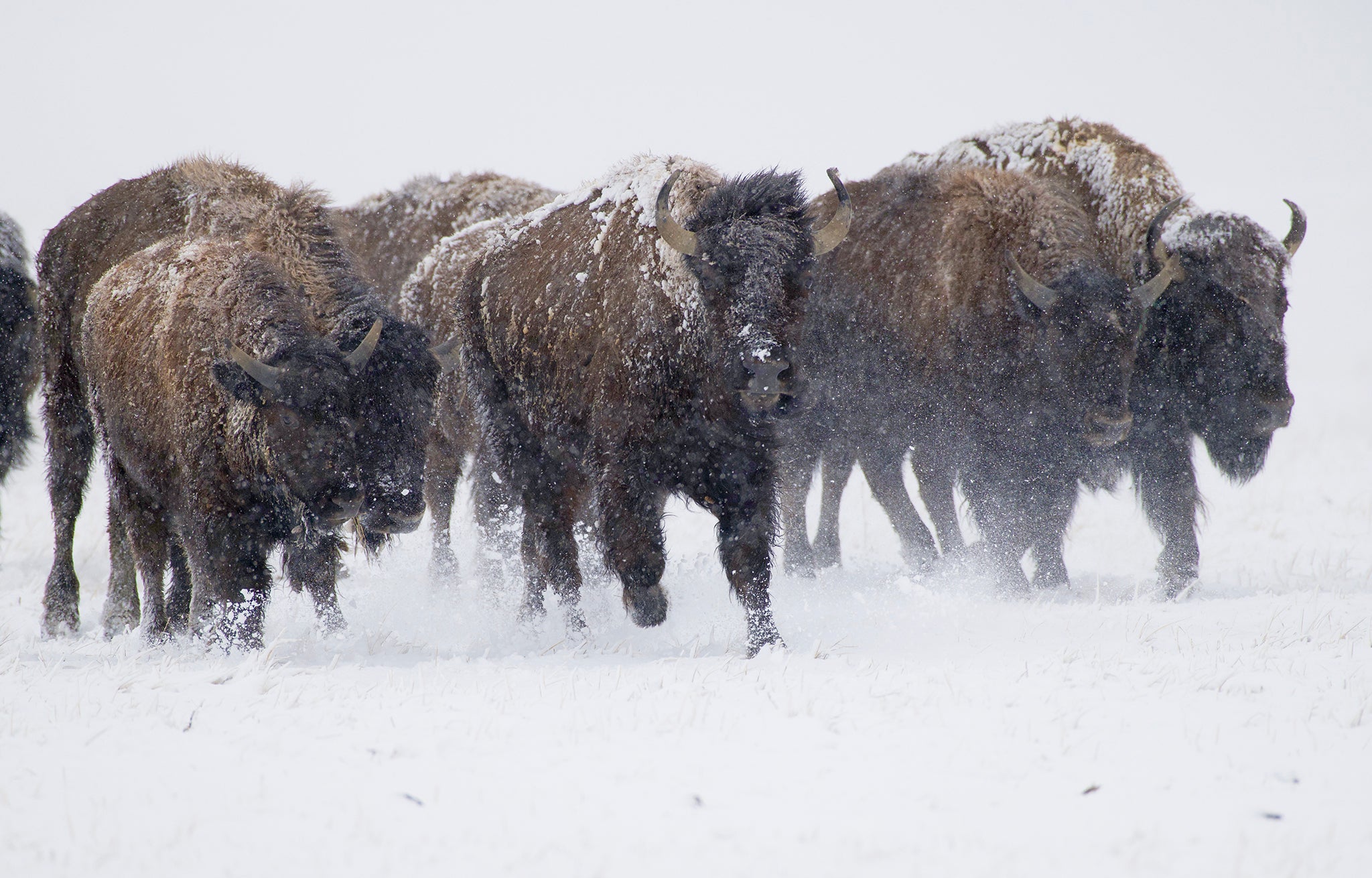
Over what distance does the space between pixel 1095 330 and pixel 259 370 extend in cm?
449

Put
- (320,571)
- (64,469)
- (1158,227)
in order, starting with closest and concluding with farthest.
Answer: (320,571) → (1158,227) → (64,469)

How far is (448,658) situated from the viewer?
4770mm

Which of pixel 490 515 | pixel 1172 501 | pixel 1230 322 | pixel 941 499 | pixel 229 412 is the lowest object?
pixel 1172 501

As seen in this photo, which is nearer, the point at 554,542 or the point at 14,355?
the point at 554,542

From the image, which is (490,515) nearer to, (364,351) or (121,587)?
(121,587)

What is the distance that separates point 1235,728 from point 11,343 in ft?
24.1

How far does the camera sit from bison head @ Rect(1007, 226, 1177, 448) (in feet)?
20.6

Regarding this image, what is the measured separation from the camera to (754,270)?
15.6 feet

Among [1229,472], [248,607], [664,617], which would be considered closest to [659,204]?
[664,617]

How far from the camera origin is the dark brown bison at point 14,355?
717 centimetres

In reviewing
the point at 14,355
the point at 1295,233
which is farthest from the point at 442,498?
the point at 1295,233

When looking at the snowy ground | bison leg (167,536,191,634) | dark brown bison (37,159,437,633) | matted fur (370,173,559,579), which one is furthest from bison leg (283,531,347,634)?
matted fur (370,173,559,579)

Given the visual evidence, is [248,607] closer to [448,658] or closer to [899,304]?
[448,658]

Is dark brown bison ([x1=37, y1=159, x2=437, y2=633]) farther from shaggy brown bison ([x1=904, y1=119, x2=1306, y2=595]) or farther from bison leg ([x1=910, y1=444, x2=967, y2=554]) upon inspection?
shaggy brown bison ([x1=904, y1=119, x2=1306, y2=595])
